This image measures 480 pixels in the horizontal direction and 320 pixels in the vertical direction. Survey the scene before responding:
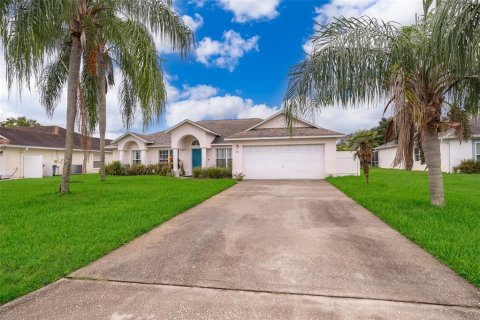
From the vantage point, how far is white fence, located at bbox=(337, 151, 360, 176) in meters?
17.6

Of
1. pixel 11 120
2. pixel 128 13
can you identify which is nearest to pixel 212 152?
pixel 128 13

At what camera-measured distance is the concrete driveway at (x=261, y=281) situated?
2.80m

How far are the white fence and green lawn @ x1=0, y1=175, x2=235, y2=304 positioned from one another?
1110 centimetres

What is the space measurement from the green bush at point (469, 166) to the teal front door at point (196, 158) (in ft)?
64.5

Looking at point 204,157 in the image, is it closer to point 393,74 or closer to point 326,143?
point 326,143

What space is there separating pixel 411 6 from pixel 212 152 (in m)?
15.4

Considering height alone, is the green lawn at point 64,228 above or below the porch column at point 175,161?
below

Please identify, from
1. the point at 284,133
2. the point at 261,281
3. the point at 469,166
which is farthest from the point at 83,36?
the point at 469,166

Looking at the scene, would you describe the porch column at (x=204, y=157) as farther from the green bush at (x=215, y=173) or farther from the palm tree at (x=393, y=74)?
the palm tree at (x=393, y=74)

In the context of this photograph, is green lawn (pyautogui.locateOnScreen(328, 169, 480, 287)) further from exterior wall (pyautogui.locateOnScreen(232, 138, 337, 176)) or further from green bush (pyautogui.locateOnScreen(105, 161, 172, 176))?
green bush (pyautogui.locateOnScreen(105, 161, 172, 176))

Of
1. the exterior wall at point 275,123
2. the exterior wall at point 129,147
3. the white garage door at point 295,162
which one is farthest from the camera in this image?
the exterior wall at point 129,147

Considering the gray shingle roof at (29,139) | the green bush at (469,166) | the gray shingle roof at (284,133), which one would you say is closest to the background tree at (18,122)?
the gray shingle roof at (29,139)

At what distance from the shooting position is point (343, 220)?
654 cm

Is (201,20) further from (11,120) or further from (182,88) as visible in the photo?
(11,120)
